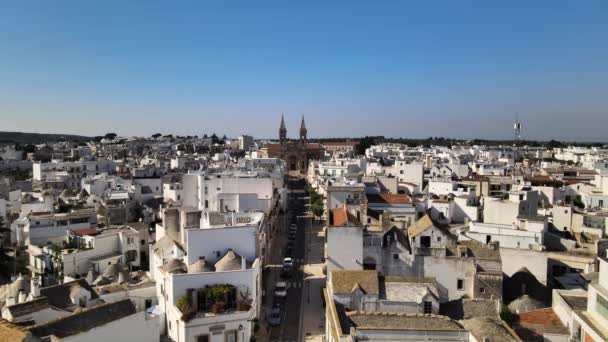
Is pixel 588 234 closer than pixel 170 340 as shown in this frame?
No

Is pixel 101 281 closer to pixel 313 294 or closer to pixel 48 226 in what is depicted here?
pixel 313 294

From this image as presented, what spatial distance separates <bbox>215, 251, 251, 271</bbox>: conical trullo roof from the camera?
2507 cm

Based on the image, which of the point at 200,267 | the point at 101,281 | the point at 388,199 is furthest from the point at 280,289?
the point at 388,199

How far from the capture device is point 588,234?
124 ft

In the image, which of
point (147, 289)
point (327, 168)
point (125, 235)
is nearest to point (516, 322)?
point (147, 289)

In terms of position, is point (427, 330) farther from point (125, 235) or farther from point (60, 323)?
point (125, 235)

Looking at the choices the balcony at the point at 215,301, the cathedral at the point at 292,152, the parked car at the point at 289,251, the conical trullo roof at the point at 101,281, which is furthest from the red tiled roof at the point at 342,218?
the cathedral at the point at 292,152

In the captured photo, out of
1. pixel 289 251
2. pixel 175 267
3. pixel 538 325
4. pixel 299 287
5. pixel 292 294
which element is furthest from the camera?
pixel 289 251

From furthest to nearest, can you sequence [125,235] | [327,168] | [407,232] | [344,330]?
[327,168], [125,235], [407,232], [344,330]

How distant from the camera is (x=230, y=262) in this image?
25422 millimetres

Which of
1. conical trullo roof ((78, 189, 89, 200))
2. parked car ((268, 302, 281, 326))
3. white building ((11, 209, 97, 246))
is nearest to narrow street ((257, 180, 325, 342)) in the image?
parked car ((268, 302, 281, 326))

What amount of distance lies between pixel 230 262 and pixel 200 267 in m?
1.68

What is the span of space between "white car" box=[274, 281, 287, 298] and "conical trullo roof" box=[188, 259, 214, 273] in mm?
6164

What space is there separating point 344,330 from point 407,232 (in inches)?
515
